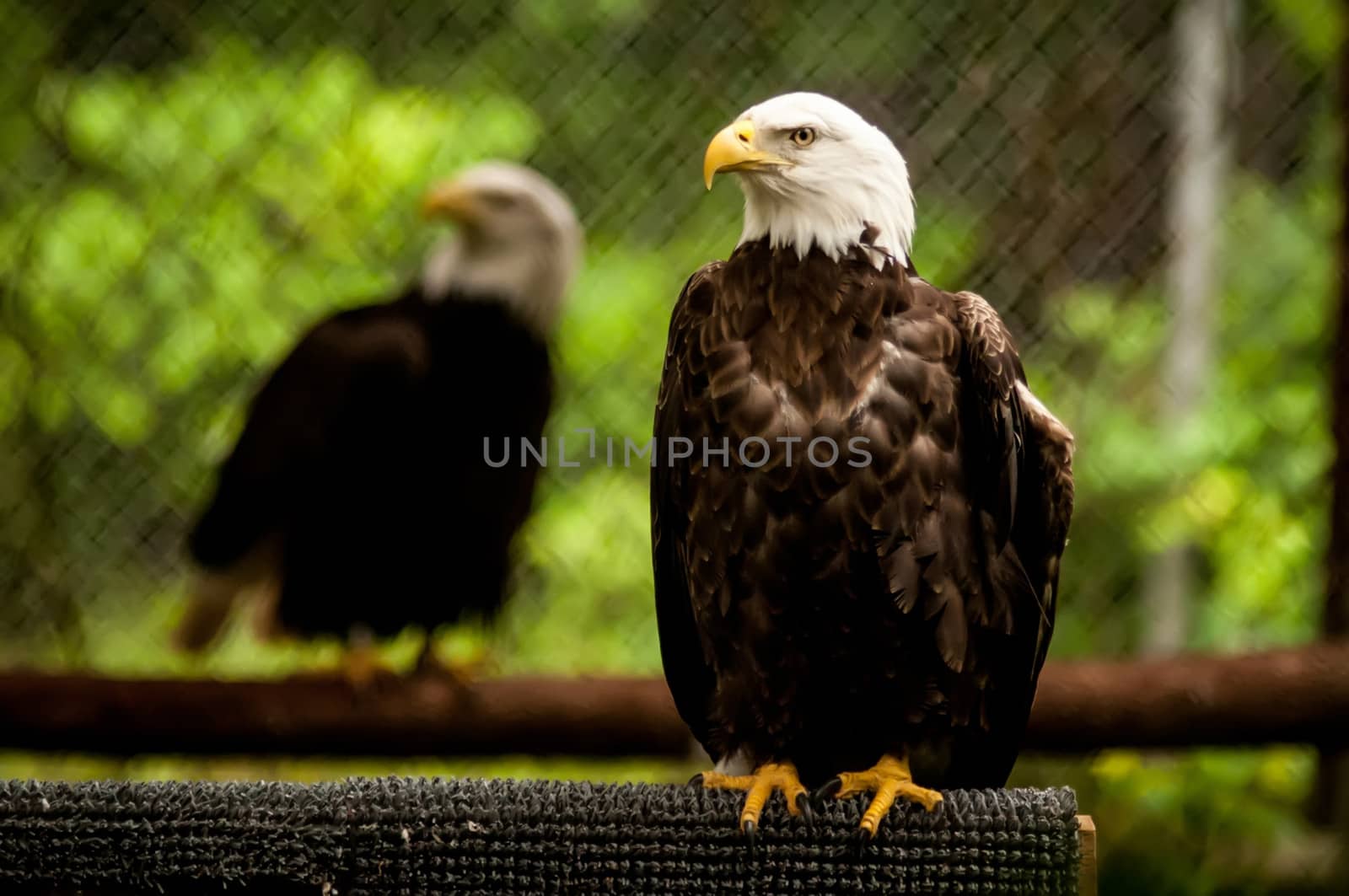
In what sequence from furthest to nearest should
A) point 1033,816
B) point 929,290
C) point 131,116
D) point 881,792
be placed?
point 131,116 < point 929,290 < point 881,792 < point 1033,816

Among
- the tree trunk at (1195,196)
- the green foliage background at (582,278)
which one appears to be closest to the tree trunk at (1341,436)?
the green foliage background at (582,278)

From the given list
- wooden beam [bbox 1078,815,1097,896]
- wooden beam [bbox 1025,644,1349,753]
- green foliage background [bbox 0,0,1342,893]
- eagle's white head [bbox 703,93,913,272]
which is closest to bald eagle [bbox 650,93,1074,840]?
eagle's white head [bbox 703,93,913,272]

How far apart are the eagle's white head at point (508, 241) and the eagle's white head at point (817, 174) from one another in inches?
46.8

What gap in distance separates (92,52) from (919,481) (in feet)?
6.21

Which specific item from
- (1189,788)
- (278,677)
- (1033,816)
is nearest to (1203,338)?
(1189,788)

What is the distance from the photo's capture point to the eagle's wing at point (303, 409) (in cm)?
252

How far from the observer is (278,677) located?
2.46m

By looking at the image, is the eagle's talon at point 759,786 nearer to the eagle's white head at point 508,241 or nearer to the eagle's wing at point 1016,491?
the eagle's wing at point 1016,491

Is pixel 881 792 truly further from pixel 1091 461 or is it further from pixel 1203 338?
pixel 1203 338

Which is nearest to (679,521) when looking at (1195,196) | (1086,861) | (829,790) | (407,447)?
(829,790)

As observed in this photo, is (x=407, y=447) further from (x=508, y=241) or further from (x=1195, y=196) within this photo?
(x=1195, y=196)

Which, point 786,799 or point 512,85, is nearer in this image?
point 786,799

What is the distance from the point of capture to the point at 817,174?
1433mm

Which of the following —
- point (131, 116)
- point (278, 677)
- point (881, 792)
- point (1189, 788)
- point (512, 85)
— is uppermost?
point (512, 85)
